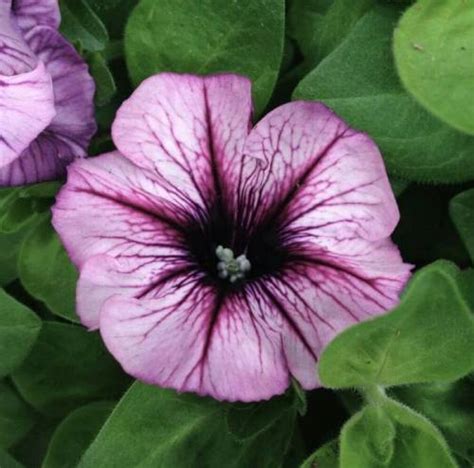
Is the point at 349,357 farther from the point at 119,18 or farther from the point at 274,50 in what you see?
the point at 119,18

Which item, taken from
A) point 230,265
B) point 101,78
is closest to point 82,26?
point 101,78

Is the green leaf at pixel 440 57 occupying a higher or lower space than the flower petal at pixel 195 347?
higher

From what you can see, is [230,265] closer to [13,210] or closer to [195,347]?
[195,347]

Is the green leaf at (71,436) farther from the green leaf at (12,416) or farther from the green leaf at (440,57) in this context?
the green leaf at (440,57)

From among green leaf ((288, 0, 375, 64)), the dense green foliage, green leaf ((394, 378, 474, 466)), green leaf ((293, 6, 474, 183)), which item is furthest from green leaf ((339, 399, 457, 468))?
green leaf ((288, 0, 375, 64))

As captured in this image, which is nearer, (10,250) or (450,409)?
(450,409)

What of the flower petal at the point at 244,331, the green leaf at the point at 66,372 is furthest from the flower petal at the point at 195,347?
the green leaf at the point at 66,372

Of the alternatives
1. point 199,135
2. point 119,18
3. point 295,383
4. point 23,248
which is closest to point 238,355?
point 295,383
